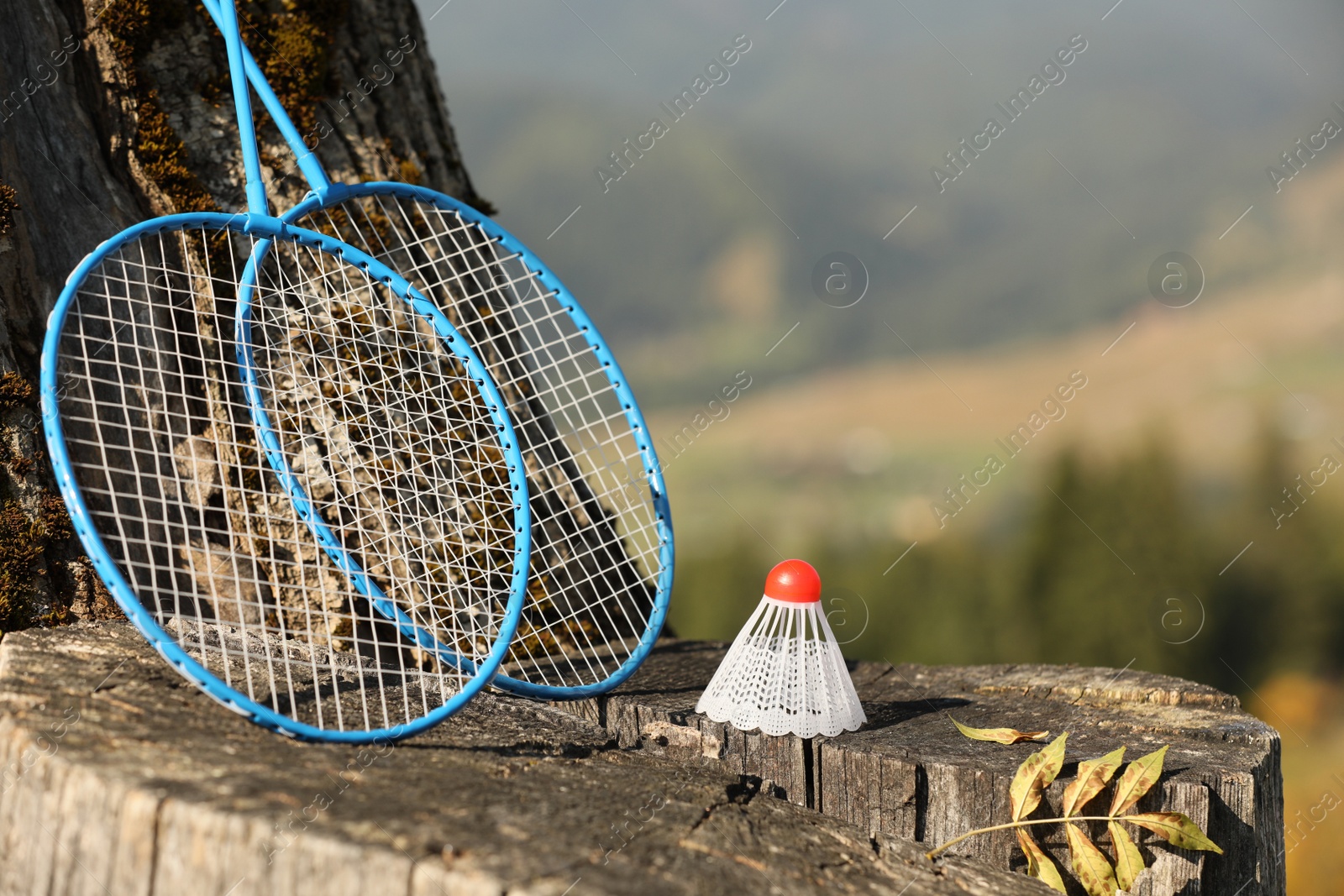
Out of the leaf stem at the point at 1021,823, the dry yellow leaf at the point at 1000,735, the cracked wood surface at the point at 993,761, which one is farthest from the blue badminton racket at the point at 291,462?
the dry yellow leaf at the point at 1000,735

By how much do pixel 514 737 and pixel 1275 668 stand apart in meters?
28.2

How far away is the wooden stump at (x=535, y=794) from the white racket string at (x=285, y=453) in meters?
0.39

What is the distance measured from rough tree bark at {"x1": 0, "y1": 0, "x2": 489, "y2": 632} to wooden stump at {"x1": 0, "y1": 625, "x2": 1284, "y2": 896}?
0.38 metres

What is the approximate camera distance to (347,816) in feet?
4.98

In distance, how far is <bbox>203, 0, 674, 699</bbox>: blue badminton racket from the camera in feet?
8.17

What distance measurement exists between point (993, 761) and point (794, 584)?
1.84 feet

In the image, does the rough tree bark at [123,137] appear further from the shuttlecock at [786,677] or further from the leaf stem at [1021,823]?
the leaf stem at [1021,823]

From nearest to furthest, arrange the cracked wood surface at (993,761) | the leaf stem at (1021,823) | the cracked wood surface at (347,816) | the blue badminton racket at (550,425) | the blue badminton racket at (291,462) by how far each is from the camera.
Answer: the cracked wood surface at (347,816), the leaf stem at (1021,823), the cracked wood surface at (993,761), the blue badminton racket at (291,462), the blue badminton racket at (550,425)

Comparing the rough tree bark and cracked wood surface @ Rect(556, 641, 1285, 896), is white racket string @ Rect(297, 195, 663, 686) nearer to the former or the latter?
the rough tree bark

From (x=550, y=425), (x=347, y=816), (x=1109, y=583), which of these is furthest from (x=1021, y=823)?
(x=1109, y=583)

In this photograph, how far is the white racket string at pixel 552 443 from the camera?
265 cm

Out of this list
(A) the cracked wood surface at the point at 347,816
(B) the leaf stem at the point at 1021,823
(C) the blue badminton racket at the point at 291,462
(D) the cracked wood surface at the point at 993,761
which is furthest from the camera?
(C) the blue badminton racket at the point at 291,462

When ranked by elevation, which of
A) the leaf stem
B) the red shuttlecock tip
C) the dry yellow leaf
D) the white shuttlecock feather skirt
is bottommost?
the leaf stem

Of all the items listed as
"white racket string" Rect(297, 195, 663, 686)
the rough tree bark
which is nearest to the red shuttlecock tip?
"white racket string" Rect(297, 195, 663, 686)
